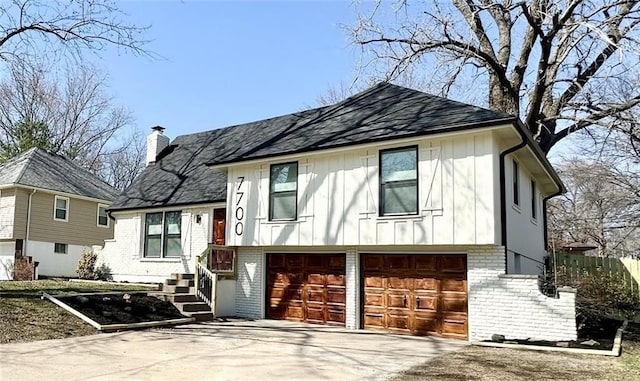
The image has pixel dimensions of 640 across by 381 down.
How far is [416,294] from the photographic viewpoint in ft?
38.6

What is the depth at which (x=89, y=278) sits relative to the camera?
20094mm

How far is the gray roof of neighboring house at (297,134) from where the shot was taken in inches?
460

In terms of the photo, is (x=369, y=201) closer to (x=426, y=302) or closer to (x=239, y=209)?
(x=426, y=302)

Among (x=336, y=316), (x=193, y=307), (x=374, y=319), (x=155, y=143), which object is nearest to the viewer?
(x=374, y=319)

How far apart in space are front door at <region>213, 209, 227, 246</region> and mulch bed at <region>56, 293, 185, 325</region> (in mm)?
3496

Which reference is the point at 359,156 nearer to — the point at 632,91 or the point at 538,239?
the point at 538,239

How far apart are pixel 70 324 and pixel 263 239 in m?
5.11

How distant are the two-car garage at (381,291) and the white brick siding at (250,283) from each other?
23cm

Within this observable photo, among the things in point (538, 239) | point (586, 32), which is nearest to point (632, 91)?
point (586, 32)

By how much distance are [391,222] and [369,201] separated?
772mm

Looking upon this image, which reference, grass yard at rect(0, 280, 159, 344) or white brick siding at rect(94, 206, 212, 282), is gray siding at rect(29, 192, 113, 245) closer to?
white brick siding at rect(94, 206, 212, 282)

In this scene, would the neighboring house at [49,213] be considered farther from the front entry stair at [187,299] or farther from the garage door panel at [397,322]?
the garage door panel at [397,322]

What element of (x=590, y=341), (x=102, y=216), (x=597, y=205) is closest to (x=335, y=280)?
(x=590, y=341)

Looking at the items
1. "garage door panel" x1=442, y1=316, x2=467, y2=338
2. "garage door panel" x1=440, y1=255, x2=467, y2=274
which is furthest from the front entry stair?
"garage door panel" x1=440, y1=255, x2=467, y2=274
